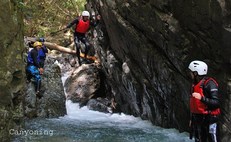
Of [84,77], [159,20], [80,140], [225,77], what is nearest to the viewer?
[225,77]

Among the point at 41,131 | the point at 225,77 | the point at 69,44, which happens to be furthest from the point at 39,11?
the point at 225,77

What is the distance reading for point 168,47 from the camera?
10570 millimetres

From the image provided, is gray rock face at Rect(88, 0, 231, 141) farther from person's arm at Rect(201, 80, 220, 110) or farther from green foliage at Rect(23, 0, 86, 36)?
green foliage at Rect(23, 0, 86, 36)

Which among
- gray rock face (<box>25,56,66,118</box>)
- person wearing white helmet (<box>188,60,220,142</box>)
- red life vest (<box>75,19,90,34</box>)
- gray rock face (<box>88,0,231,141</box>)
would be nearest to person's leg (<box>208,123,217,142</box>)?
person wearing white helmet (<box>188,60,220,142</box>)

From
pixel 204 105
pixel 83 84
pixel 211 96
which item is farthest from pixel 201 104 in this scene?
pixel 83 84

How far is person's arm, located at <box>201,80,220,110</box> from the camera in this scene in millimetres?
7230

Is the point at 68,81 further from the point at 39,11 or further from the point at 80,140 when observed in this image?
the point at 80,140

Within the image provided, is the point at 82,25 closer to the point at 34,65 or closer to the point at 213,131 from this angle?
the point at 34,65

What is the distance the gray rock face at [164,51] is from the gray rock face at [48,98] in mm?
2660

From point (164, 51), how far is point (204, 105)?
3.73 m

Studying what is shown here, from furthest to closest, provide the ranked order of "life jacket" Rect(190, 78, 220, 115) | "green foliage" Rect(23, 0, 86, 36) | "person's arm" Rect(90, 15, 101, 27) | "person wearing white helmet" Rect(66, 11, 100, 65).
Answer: "green foliage" Rect(23, 0, 86, 36), "person wearing white helmet" Rect(66, 11, 100, 65), "person's arm" Rect(90, 15, 101, 27), "life jacket" Rect(190, 78, 220, 115)

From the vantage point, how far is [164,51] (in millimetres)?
10961

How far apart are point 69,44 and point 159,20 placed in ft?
44.5

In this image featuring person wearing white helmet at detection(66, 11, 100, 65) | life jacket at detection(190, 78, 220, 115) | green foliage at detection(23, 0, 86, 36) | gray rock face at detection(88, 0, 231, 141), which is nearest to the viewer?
life jacket at detection(190, 78, 220, 115)
